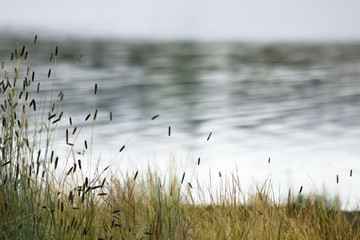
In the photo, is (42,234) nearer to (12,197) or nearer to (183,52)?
(12,197)

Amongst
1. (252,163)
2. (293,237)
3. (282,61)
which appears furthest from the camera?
(282,61)

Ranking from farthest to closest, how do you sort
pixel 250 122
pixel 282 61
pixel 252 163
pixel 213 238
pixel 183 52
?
pixel 183 52 → pixel 282 61 → pixel 250 122 → pixel 252 163 → pixel 213 238

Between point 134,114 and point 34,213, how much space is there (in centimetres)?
644

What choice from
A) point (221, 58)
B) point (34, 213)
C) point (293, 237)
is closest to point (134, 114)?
point (293, 237)

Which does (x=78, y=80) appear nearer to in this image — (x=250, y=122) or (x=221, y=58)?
(x=250, y=122)

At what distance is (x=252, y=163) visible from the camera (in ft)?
17.4

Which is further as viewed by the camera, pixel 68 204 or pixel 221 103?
pixel 221 103

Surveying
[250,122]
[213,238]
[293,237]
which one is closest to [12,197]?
[213,238]

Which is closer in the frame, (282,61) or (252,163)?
(252,163)

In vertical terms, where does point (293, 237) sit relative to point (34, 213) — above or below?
below

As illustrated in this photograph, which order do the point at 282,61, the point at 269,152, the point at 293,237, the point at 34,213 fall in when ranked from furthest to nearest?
1. the point at 282,61
2. the point at 269,152
3. the point at 293,237
4. the point at 34,213

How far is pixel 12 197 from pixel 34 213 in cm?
24

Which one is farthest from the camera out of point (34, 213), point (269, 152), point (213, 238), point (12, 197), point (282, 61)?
point (282, 61)

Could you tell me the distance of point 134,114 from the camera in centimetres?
904
